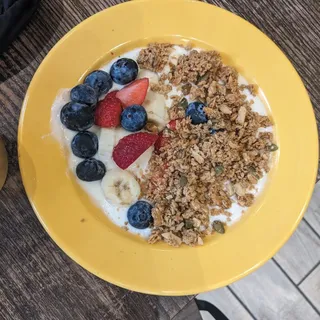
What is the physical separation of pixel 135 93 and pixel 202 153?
0.19 meters

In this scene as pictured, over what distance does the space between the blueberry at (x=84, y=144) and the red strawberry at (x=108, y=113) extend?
34 mm

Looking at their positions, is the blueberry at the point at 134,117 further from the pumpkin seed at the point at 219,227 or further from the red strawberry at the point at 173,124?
the pumpkin seed at the point at 219,227

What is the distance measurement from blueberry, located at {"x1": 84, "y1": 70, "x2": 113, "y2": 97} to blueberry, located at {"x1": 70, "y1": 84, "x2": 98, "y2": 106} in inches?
0.7

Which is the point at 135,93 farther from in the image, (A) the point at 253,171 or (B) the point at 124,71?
(A) the point at 253,171

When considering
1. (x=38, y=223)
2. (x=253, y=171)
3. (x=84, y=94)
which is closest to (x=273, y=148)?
(x=253, y=171)

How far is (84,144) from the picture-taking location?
0.92m

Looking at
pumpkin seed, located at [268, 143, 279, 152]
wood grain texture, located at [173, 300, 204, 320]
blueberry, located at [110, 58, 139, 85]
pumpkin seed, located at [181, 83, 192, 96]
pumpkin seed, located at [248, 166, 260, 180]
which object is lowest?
wood grain texture, located at [173, 300, 204, 320]

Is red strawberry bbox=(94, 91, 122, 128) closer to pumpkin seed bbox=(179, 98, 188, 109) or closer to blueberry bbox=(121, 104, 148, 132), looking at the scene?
blueberry bbox=(121, 104, 148, 132)

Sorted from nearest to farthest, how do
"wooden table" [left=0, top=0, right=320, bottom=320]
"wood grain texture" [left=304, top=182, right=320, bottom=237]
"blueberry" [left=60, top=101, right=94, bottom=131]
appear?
"blueberry" [left=60, top=101, right=94, bottom=131], "wooden table" [left=0, top=0, right=320, bottom=320], "wood grain texture" [left=304, top=182, right=320, bottom=237]

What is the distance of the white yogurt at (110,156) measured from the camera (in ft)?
3.11

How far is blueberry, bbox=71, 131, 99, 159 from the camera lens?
92 cm

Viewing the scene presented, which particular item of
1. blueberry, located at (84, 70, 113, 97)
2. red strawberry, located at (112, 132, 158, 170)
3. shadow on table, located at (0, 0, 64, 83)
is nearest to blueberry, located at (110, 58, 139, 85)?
blueberry, located at (84, 70, 113, 97)

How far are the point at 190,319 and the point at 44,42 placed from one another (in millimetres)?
750

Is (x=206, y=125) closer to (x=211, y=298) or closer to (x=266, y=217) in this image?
(x=266, y=217)
